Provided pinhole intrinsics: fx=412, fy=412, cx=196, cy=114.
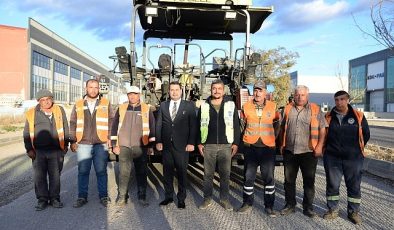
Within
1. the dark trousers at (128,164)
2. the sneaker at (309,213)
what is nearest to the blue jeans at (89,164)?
the dark trousers at (128,164)

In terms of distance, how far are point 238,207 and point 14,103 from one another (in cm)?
3513

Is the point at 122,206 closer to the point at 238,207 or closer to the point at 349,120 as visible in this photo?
the point at 238,207

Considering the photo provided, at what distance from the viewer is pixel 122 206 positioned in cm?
618

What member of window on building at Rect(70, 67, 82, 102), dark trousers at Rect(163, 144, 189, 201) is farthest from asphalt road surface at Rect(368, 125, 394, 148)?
window on building at Rect(70, 67, 82, 102)

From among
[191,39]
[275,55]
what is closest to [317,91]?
[275,55]

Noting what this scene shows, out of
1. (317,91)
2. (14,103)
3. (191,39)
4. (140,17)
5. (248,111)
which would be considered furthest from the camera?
Answer: (317,91)

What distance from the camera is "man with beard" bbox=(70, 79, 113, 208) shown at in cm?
625

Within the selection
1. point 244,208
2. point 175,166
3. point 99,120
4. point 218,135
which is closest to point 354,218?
point 244,208

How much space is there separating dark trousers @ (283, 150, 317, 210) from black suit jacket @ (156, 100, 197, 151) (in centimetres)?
141

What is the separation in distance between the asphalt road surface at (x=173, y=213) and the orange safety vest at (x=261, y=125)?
103 centimetres

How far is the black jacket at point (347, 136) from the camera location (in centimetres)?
547

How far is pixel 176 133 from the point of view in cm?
603

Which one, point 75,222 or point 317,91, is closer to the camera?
point 75,222

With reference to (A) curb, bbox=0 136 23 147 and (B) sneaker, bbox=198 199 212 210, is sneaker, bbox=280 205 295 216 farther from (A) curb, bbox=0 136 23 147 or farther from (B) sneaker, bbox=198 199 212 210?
(A) curb, bbox=0 136 23 147
